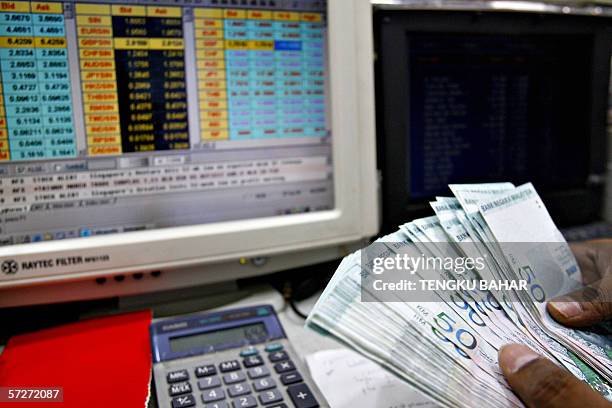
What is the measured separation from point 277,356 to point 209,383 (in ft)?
0.25

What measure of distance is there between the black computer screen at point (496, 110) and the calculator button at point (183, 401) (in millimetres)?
418

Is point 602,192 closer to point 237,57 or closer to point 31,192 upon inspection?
point 237,57

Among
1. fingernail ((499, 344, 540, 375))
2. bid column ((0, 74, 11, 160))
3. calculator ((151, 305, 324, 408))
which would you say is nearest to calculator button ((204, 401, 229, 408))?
calculator ((151, 305, 324, 408))

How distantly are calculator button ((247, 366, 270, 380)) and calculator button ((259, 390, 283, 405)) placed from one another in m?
0.03

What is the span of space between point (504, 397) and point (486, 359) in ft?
0.09

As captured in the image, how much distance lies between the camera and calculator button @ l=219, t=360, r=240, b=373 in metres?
0.47

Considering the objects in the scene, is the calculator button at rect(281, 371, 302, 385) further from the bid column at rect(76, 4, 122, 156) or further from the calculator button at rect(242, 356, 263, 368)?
the bid column at rect(76, 4, 122, 156)

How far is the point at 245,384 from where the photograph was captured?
445mm

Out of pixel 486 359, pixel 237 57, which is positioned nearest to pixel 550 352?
pixel 486 359

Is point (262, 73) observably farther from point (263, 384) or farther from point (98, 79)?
point (263, 384)

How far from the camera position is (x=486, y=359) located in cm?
36

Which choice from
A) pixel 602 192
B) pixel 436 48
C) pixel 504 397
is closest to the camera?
pixel 504 397

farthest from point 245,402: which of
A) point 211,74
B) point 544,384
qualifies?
point 211,74

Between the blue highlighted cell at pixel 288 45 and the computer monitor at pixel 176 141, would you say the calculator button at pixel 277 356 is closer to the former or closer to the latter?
the computer monitor at pixel 176 141
